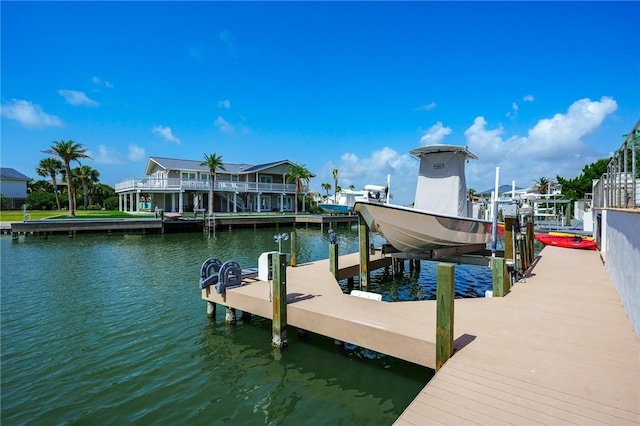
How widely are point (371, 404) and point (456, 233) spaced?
7364 millimetres

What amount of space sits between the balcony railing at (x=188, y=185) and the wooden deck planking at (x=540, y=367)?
136ft

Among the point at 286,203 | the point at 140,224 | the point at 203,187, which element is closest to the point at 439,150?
the point at 140,224

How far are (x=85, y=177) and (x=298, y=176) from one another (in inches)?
1313

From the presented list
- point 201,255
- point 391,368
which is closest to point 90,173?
point 201,255

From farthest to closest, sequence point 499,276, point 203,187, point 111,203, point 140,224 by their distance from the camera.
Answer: point 111,203 < point 203,187 < point 140,224 < point 499,276

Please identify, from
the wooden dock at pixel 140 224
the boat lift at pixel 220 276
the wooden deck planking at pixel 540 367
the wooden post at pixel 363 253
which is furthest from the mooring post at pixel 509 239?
the wooden dock at pixel 140 224

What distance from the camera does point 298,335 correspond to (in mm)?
7961

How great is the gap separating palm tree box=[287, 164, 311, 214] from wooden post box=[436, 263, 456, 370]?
48.4 meters

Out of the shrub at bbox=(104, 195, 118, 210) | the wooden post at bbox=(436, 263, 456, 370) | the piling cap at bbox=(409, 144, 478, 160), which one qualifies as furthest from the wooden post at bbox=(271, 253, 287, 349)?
the shrub at bbox=(104, 195, 118, 210)

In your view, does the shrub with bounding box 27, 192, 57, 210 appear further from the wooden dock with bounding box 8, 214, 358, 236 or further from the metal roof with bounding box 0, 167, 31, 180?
the wooden dock with bounding box 8, 214, 358, 236

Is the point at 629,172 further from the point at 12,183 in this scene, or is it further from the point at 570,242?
the point at 12,183

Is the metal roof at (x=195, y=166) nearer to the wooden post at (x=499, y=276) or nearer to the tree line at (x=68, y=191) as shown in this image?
the tree line at (x=68, y=191)

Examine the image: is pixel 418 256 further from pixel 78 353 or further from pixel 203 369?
pixel 78 353

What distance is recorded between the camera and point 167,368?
21.9ft
